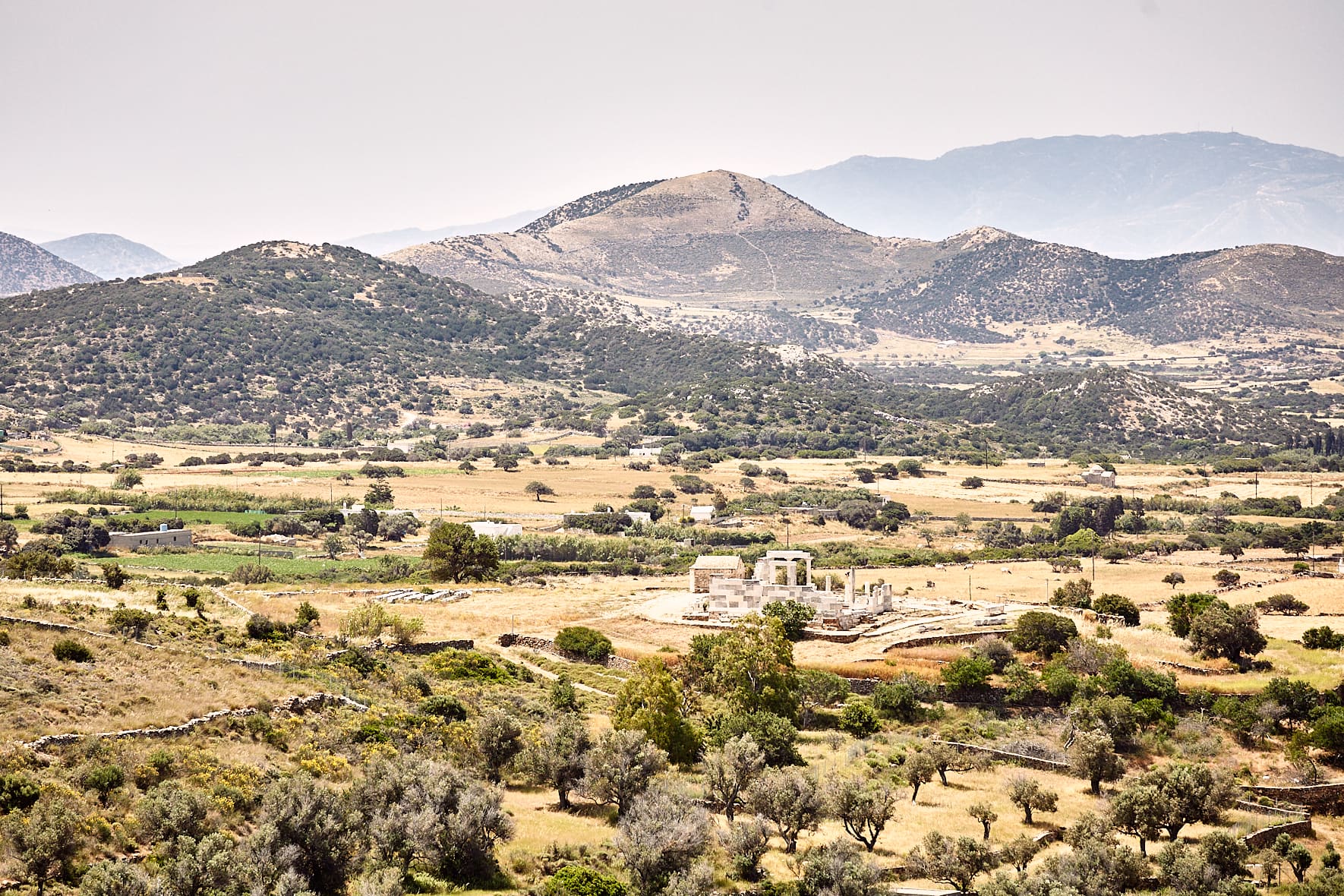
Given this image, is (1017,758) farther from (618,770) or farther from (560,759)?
(560,759)

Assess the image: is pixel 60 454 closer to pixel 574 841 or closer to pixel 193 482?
pixel 193 482

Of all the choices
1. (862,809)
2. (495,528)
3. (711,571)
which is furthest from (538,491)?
(862,809)

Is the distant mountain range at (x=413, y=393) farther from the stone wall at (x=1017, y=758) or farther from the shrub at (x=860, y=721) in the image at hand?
the stone wall at (x=1017, y=758)

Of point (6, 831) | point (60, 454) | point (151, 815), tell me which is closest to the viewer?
point (6, 831)

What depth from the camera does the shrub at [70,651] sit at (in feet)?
95.4

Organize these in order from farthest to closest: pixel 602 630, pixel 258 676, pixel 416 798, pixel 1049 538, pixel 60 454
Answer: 1. pixel 60 454
2. pixel 1049 538
3. pixel 602 630
4. pixel 258 676
5. pixel 416 798

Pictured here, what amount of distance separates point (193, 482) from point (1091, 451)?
326 ft

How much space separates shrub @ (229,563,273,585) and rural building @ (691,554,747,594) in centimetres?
2157

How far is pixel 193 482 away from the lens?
9769cm

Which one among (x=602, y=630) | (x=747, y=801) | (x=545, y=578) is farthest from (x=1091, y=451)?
(x=747, y=801)

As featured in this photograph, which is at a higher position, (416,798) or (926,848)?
(416,798)

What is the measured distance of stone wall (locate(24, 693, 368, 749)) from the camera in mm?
24391

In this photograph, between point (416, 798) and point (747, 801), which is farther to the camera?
point (747, 801)

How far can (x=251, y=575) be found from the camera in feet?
191
